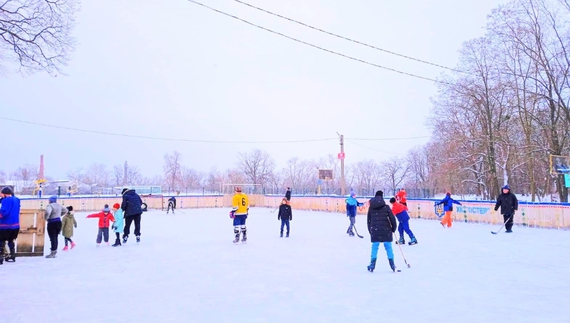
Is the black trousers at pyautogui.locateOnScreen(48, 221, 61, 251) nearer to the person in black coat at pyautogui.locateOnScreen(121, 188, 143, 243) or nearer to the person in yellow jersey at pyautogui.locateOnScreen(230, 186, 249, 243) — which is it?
the person in black coat at pyautogui.locateOnScreen(121, 188, 143, 243)

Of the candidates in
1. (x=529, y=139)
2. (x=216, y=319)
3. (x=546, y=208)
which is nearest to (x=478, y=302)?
(x=216, y=319)

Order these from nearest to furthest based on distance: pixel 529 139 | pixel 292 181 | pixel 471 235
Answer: pixel 471 235 → pixel 529 139 → pixel 292 181

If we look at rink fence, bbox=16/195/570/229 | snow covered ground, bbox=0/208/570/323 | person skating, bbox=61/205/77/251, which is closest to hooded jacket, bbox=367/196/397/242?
snow covered ground, bbox=0/208/570/323

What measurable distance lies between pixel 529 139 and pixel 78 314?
29.6 meters

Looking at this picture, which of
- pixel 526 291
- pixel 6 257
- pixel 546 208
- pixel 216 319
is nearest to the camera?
pixel 216 319

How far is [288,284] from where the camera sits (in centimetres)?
710

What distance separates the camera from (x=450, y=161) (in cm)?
3319

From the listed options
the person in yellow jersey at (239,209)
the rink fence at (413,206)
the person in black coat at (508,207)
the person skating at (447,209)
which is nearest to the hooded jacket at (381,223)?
the person in yellow jersey at (239,209)

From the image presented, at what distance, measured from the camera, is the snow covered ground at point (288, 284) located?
531 cm

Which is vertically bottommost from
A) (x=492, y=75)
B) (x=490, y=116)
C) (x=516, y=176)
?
(x=516, y=176)

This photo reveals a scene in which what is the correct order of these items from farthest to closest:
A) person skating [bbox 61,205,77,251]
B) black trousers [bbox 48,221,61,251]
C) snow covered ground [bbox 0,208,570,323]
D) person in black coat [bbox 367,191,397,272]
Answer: person skating [bbox 61,205,77,251], black trousers [bbox 48,221,61,251], person in black coat [bbox 367,191,397,272], snow covered ground [bbox 0,208,570,323]

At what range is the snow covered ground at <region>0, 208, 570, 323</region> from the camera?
5309 mm

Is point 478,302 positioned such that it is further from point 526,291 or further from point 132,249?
point 132,249

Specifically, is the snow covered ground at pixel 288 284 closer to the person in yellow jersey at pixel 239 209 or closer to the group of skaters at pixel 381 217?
the group of skaters at pixel 381 217
